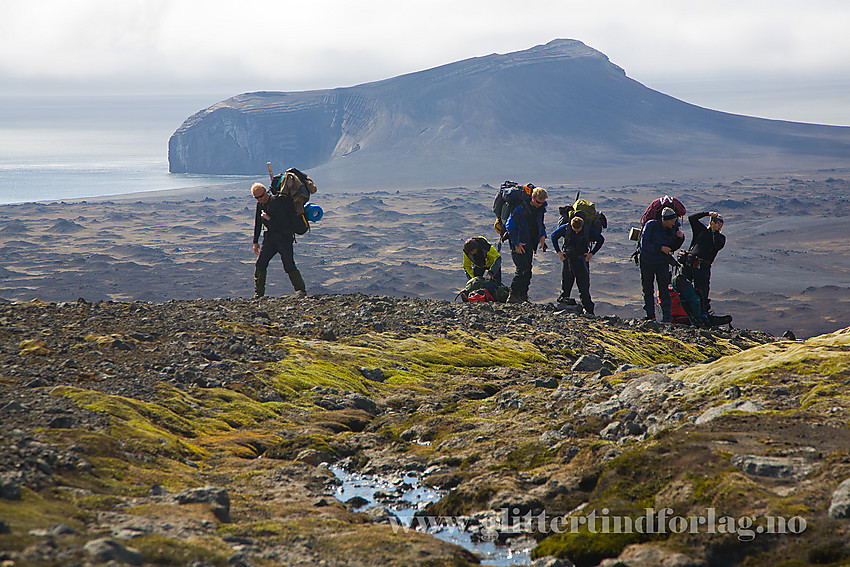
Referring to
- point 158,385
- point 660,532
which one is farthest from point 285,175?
point 660,532

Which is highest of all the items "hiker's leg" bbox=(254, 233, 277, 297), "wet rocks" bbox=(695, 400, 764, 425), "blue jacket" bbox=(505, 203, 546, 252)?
"blue jacket" bbox=(505, 203, 546, 252)

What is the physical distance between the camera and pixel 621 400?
9.84 meters

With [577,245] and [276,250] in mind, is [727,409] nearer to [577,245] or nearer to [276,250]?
[577,245]

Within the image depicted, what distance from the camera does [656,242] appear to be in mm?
18859

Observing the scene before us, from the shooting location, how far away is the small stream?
626 cm

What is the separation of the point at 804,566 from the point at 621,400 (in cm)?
500

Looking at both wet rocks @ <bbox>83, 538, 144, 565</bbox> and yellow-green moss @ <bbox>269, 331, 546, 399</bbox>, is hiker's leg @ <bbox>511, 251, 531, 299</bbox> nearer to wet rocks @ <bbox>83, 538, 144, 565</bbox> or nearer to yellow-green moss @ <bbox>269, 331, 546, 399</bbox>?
yellow-green moss @ <bbox>269, 331, 546, 399</bbox>

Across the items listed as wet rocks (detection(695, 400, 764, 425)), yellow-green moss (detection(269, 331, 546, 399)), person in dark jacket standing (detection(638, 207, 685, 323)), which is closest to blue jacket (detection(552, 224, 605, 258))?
person in dark jacket standing (detection(638, 207, 685, 323))

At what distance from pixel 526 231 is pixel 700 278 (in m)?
4.92

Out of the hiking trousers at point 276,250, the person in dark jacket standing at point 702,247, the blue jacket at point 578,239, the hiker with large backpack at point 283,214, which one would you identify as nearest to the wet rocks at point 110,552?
the hiking trousers at point 276,250

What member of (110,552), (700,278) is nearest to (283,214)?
(700,278)


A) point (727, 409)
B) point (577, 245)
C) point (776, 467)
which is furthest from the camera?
point (577, 245)

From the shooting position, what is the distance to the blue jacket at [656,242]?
18828mm

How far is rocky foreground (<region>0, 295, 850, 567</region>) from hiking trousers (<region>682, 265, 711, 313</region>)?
671cm
